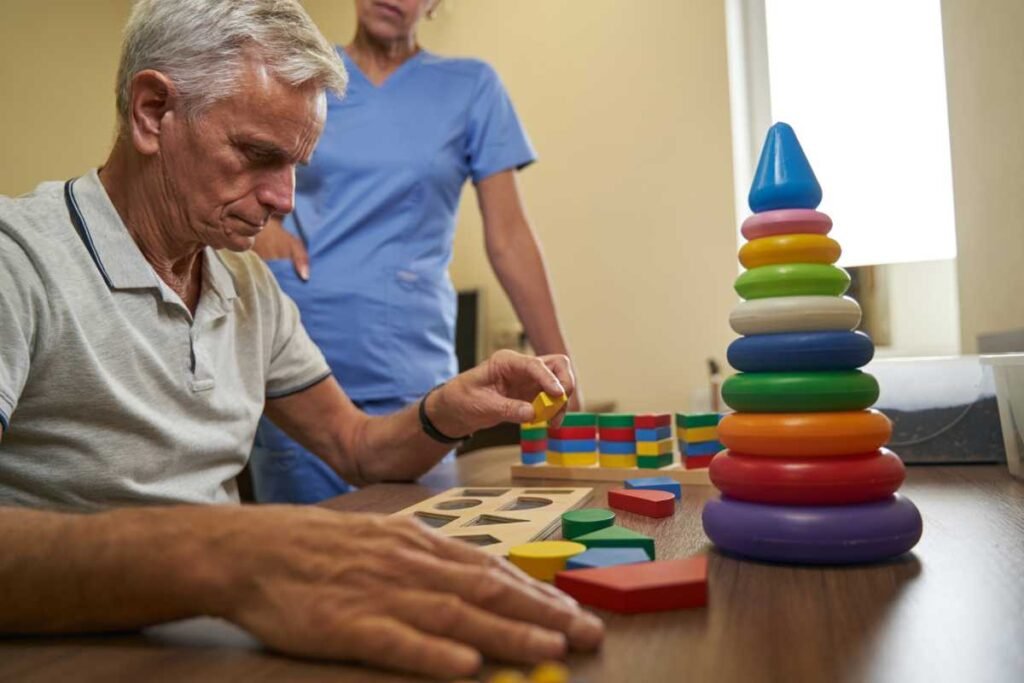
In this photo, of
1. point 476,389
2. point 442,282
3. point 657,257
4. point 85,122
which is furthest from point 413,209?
point 85,122

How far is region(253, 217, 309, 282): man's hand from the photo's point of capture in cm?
160

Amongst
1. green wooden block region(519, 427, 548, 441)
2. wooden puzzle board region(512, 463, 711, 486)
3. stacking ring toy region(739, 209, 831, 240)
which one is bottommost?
wooden puzzle board region(512, 463, 711, 486)

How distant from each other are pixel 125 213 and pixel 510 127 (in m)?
0.88

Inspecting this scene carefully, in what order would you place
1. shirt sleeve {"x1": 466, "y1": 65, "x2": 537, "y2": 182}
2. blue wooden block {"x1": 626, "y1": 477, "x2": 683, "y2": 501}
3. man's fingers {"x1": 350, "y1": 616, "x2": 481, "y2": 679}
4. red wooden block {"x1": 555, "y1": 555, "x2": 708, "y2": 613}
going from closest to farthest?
man's fingers {"x1": 350, "y1": 616, "x2": 481, "y2": 679}
red wooden block {"x1": 555, "y1": 555, "x2": 708, "y2": 613}
blue wooden block {"x1": 626, "y1": 477, "x2": 683, "y2": 501}
shirt sleeve {"x1": 466, "y1": 65, "x2": 537, "y2": 182}

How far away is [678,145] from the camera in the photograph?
2836 mm

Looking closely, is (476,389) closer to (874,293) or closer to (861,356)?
(861,356)

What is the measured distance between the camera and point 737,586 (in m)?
0.65

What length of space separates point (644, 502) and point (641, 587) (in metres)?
0.38

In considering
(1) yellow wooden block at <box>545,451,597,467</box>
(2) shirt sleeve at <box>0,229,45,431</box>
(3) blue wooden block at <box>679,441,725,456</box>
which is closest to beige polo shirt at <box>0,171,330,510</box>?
(2) shirt sleeve at <box>0,229,45,431</box>

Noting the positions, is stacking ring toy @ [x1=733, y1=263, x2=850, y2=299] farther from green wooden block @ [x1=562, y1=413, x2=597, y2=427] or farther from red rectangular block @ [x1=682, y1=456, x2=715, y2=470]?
green wooden block @ [x1=562, y1=413, x2=597, y2=427]

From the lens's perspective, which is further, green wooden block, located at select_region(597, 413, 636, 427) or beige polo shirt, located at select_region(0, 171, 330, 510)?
green wooden block, located at select_region(597, 413, 636, 427)

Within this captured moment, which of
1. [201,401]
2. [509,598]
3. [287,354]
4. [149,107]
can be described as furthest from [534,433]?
[509,598]

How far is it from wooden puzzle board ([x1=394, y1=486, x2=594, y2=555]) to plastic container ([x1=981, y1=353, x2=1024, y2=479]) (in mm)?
573

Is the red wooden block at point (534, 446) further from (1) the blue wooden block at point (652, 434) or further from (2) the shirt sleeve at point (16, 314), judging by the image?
(2) the shirt sleeve at point (16, 314)
